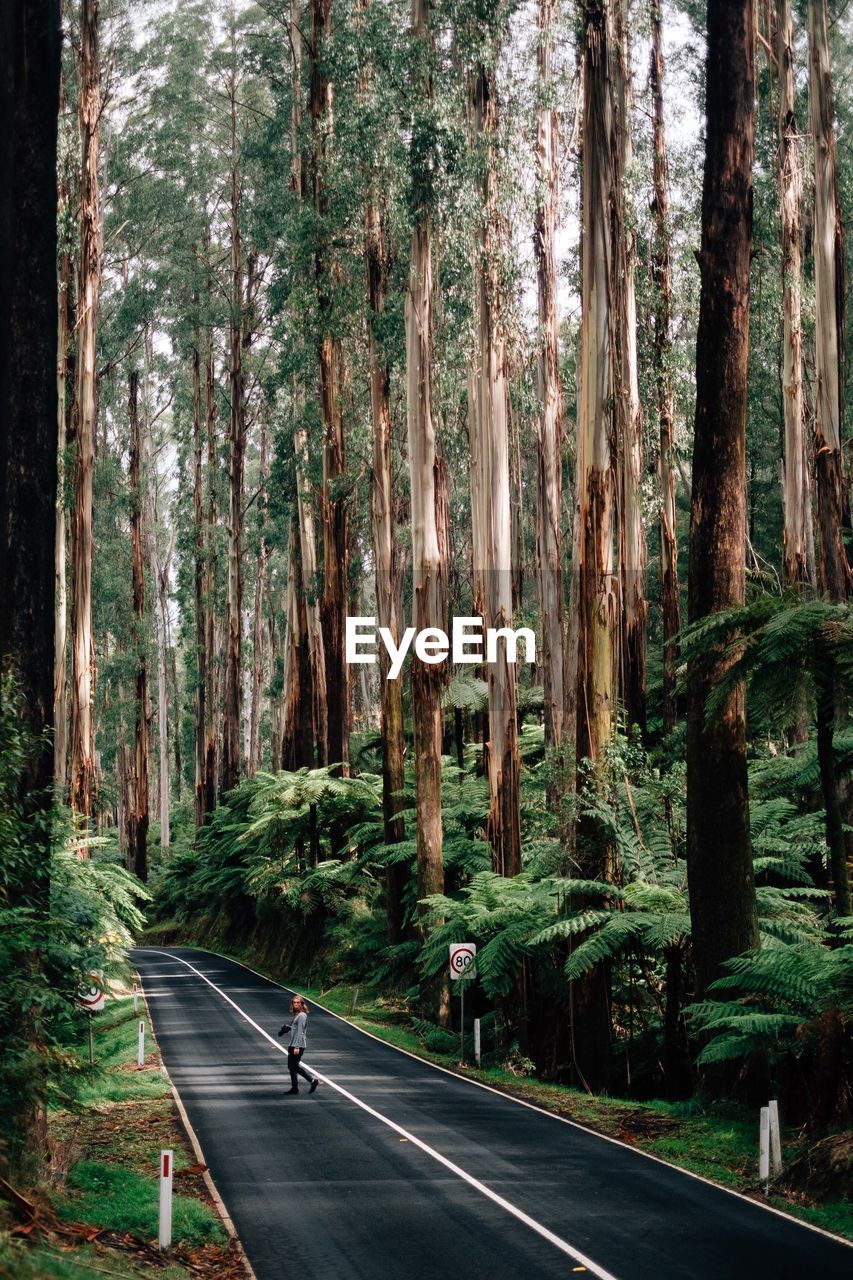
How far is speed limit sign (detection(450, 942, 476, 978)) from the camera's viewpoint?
19.1 meters

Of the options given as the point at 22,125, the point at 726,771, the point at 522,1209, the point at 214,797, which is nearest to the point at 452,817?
the point at 726,771

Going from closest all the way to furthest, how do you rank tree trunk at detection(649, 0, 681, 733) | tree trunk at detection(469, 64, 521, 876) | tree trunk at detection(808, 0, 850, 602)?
tree trunk at detection(808, 0, 850, 602)
tree trunk at detection(469, 64, 521, 876)
tree trunk at detection(649, 0, 681, 733)

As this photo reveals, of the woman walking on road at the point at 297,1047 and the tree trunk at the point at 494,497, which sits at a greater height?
the tree trunk at the point at 494,497

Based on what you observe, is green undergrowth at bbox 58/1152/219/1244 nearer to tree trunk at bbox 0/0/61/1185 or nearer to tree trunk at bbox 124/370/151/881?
tree trunk at bbox 0/0/61/1185

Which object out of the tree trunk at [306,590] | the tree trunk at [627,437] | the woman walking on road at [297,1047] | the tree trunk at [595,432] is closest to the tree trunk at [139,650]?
the tree trunk at [306,590]

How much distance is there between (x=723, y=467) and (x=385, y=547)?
1350cm

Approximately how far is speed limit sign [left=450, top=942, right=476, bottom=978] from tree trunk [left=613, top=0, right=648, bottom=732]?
20.0 ft

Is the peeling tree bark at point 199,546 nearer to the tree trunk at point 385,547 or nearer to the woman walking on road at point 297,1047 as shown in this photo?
the tree trunk at point 385,547

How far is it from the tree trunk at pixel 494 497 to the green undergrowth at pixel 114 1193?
7.23 meters

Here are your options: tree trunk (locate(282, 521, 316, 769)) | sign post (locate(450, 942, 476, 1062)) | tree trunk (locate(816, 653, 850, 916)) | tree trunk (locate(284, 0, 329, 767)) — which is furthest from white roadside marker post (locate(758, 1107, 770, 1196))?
tree trunk (locate(282, 521, 316, 769))

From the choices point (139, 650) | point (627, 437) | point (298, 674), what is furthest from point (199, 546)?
point (627, 437)

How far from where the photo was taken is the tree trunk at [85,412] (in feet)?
82.4

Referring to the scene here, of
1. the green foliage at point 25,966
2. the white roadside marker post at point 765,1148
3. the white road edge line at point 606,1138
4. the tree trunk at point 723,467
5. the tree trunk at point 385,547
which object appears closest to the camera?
the green foliage at point 25,966

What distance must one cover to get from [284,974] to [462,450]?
47.8 ft
